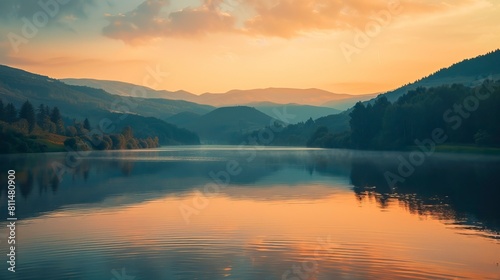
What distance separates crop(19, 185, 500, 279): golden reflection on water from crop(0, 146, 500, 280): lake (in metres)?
0.07

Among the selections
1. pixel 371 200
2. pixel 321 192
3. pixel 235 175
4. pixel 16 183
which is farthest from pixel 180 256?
pixel 235 175

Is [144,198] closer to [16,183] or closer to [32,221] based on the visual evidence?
[32,221]

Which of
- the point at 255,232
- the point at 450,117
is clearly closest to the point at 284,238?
the point at 255,232

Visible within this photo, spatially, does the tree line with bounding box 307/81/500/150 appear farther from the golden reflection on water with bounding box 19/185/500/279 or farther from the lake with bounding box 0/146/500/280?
the golden reflection on water with bounding box 19/185/500/279

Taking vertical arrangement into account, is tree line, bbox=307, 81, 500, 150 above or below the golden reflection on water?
above

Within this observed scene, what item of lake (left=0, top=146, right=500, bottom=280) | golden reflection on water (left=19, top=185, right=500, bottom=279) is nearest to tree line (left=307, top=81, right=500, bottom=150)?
lake (left=0, top=146, right=500, bottom=280)

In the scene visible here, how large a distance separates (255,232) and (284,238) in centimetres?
263

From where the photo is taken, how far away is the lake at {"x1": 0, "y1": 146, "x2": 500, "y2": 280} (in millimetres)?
25062

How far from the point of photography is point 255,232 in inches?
1371

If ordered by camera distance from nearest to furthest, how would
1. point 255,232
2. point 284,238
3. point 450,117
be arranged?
point 284,238
point 255,232
point 450,117

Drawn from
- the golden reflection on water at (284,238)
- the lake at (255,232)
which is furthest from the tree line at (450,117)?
the golden reflection on water at (284,238)

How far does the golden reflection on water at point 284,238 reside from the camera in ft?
84.5

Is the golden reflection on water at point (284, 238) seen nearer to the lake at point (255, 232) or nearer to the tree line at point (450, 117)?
the lake at point (255, 232)

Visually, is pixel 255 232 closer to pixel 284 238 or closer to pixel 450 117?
pixel 284 238
